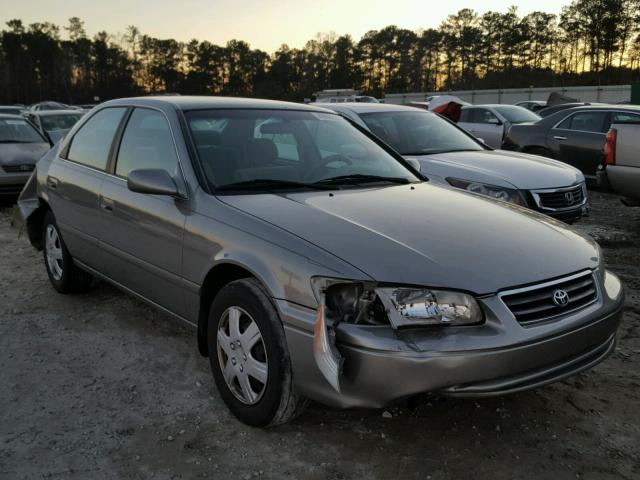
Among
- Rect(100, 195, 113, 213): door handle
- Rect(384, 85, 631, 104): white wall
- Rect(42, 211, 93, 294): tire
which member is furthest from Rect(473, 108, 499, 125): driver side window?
Rect(384, 85, 631, 104): white wall

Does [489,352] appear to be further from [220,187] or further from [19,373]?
[19,373]

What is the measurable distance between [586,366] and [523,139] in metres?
8.63

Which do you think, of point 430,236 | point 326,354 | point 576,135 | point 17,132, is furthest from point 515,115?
point 326,354

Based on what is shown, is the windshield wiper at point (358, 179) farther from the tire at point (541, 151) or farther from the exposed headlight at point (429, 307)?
the tire at point (541, 151)

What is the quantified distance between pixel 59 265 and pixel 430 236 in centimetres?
345

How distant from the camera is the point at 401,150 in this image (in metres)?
6.70

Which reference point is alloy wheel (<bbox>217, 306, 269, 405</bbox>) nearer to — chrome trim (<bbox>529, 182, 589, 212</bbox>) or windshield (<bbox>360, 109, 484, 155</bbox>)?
chrome trim (<bbox>529, 182, 589, 212</bbox>)

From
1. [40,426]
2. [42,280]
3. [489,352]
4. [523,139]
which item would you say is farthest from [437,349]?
[523,139]

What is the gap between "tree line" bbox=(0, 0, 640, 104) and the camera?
75562 millimetres

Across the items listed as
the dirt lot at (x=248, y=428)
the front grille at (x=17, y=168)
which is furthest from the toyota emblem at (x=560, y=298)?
the front grille at (x=17, y=168)

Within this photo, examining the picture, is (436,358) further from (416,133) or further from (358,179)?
(416,133)

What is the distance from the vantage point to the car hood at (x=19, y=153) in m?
9.59

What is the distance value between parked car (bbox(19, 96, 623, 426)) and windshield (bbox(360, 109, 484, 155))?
2720mm

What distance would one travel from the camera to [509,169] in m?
6.13
